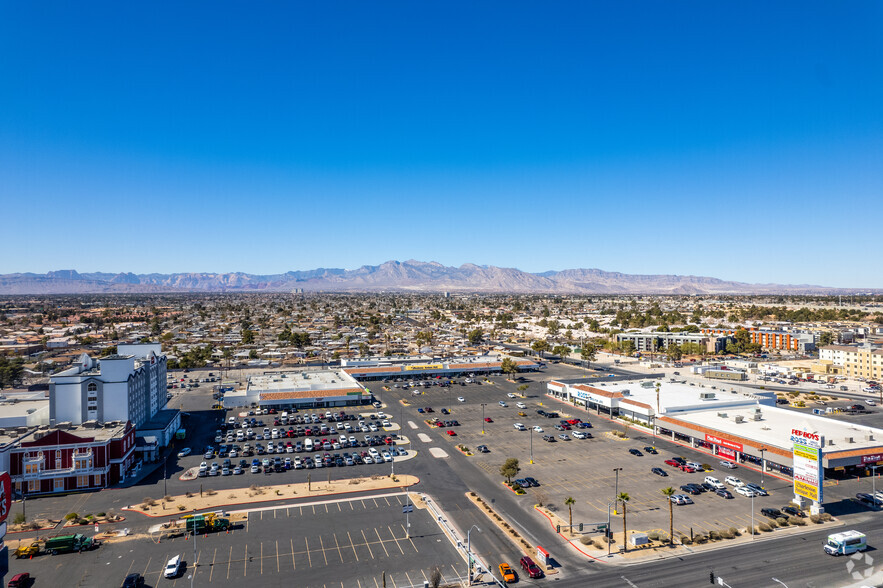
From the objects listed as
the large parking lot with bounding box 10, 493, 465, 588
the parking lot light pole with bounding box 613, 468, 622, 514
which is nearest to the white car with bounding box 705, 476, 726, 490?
the parking lot light pole with bounding box 613, 468, 622, 514

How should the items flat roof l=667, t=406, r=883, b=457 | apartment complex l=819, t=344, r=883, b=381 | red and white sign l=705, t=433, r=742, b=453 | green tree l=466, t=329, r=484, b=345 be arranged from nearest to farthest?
flat roof l=667, t=406, r=883, b=457, red and white sign l=705, t=433, r=742, b=453, apartment complex l=819, t=344, r=883, b=381, green tree l=466, t=329, r=484, b=345

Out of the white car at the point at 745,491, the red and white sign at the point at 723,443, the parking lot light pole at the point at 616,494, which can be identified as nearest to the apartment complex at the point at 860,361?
the red and white sign at the point at 723,443

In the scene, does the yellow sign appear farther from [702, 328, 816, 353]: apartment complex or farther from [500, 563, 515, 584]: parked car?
[702, 328, 816, 353]: apartment complex

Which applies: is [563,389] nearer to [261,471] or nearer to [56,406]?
[261,471]

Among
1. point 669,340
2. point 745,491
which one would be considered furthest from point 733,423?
point 669,340

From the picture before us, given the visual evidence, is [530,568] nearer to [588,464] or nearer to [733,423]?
[588,464]
